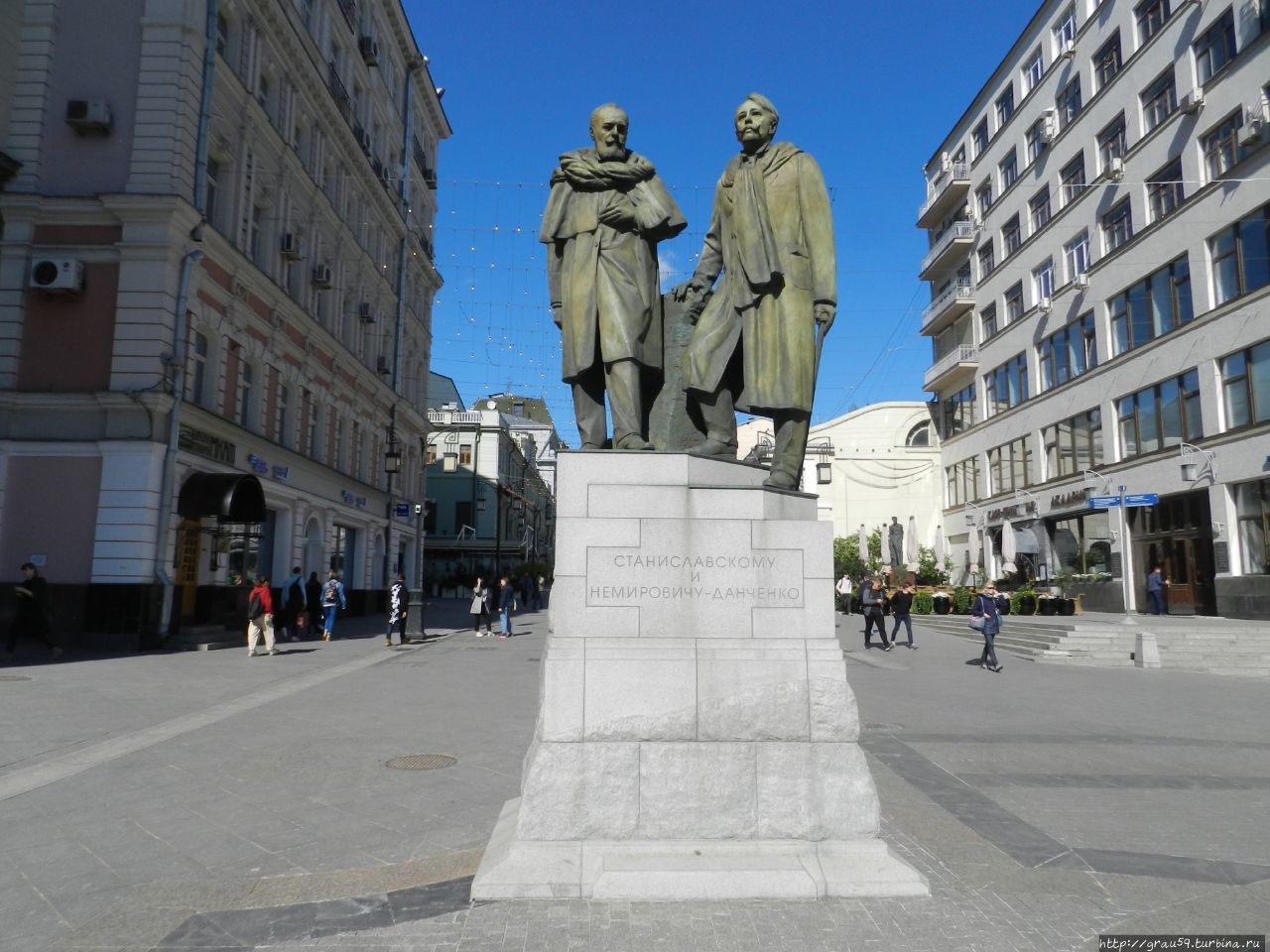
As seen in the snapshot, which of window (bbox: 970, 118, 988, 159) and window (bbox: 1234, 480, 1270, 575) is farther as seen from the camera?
window (bbox: 970, 118, 988, 159)

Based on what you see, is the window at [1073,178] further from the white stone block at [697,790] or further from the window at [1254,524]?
the white stone block at [697,790]

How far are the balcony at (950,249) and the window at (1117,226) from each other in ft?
38.3

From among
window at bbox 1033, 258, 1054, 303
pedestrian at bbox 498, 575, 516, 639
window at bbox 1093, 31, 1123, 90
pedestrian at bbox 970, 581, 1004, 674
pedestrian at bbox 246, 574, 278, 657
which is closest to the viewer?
pedestrian at bbox 970, 581, 1004, 674

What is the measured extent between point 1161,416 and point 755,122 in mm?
29270

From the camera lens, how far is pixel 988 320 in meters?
43.1

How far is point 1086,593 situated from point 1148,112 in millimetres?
17256

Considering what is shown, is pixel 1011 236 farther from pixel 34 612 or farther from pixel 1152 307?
pixel 34 612

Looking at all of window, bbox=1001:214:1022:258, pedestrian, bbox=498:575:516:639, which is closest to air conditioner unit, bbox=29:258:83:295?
pedestrian, bbox=498:575:516:639

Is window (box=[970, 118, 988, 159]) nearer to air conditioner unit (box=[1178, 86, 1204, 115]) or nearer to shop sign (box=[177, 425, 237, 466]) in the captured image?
air conditioner unit (box=[1178, 86, 1204, 115])

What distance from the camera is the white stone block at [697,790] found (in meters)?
4.36

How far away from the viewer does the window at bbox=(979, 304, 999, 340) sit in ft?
139

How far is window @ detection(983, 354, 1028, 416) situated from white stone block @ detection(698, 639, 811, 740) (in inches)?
1523

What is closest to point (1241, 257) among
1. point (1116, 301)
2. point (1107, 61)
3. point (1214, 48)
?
point (1116, 301)

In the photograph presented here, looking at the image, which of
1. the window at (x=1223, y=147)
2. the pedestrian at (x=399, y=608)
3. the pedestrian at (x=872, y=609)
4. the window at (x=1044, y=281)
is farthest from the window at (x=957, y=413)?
the pedestrian at (x=399, y=608)
